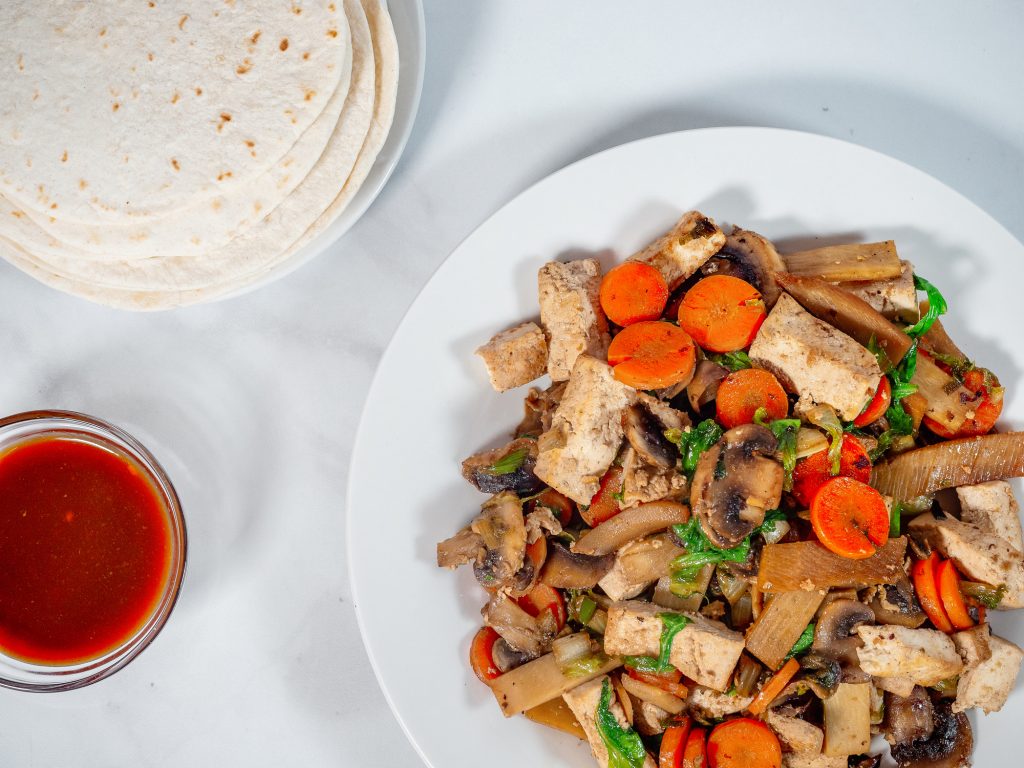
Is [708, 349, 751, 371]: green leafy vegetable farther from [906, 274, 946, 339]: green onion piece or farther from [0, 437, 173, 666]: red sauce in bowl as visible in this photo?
[0, 437, 173, 666]: red sauce in bowl

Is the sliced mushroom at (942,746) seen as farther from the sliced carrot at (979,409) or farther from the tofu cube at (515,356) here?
the tofu cube at (515,356)

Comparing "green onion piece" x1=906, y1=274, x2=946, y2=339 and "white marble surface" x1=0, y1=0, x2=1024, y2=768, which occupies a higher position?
"white marble surface" x1=0, y1=0, x2=1024, y2=768

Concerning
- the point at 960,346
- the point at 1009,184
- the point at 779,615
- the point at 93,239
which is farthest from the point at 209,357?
the point at 1009,184

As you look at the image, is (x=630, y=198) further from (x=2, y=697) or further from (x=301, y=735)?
(x=2, y=697)

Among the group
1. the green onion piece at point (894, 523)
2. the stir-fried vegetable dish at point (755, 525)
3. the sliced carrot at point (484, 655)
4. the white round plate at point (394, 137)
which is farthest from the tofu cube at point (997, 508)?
the white round plate at point (394, 137)

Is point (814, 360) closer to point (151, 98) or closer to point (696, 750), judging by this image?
point (696, 750)

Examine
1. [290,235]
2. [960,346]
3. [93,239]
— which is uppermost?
[93,239]

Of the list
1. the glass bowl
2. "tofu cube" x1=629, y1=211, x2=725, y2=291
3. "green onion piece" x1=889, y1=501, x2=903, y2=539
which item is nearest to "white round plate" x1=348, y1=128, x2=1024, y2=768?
"tofu cube" x1=629, y1=211, x2=725, y2=291
